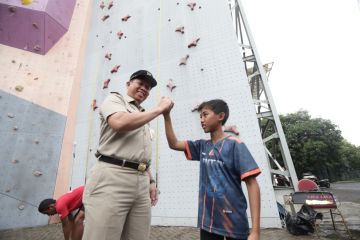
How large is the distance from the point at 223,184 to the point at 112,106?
0.88m

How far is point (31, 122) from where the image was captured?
5145 millimetres

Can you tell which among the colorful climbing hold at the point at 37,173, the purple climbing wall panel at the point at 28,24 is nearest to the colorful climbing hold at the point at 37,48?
the purple climbing wall panel at the point at 28,24

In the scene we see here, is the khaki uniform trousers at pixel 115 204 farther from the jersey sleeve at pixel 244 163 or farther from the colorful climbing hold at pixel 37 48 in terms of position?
the colorful climbing hold at pixel 37 48

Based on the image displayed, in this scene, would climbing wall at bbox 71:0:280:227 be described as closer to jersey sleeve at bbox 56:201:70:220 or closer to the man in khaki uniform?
jersey sleeve at bbox 56:201:70:220

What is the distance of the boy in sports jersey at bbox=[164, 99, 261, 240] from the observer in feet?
3.88

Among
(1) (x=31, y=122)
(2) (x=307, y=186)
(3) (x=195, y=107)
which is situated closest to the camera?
(2) (x=307, y=186)

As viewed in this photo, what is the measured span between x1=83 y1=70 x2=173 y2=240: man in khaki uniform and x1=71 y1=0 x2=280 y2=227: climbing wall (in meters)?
2.72

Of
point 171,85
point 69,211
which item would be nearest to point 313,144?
point 171,85

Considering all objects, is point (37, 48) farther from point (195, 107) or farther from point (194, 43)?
point (195, 107)

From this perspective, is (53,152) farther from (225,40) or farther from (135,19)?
(225,40)

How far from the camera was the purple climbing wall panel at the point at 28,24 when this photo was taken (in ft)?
17.9

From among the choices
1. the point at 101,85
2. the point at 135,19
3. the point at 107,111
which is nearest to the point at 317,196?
the point at 107,111

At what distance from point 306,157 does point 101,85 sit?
2268 cm

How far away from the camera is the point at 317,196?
3139mm
